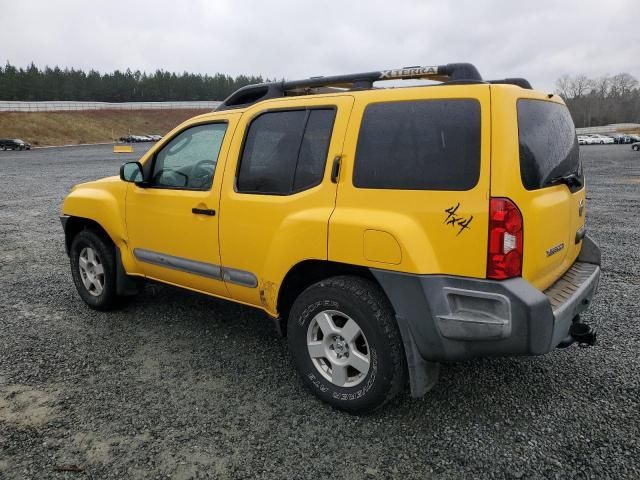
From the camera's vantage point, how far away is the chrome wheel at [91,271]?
180 inches

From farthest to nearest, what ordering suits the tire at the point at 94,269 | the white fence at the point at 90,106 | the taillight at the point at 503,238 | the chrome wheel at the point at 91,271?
A: the white fence at the point at 90,106, the chrome wheel at the point at 91,271, the tire at the point at 94,269, the taillight at the point at 503,238

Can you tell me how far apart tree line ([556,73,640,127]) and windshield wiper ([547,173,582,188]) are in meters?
97.1

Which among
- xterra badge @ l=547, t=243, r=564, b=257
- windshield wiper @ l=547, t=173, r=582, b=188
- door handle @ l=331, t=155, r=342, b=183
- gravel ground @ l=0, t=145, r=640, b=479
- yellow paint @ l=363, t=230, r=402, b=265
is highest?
door handle @ l=331, t=155, r=342, b=183

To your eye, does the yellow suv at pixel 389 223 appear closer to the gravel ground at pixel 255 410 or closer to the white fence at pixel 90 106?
the gravel ground at pixel 255 410

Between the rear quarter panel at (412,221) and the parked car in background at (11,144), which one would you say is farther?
the parked car in background at (11,144)

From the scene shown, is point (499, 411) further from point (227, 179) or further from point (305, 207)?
point (227, 179)

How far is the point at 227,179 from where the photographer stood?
346 centimetres

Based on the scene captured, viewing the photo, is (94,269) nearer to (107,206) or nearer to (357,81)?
(107,206)

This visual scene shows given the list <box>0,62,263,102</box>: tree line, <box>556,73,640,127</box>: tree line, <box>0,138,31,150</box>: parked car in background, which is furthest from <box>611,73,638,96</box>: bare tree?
<box>0,138,31,150</box>: parked car in background

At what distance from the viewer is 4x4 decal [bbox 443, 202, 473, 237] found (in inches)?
96.1

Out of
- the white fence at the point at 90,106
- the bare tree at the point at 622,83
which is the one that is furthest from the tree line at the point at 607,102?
the white fence at the point at 90,106

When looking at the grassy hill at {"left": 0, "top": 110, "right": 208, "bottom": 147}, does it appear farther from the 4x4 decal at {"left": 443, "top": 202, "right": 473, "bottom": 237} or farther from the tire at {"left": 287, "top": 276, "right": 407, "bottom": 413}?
the 4x4 decal at {"left": 443, "top": 202, "right": 473, "bottom": 237}

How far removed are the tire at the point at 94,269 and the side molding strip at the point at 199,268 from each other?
1.32ft

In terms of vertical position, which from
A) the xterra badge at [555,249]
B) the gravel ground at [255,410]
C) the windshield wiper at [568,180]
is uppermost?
the windshield wiper at [568,180]
